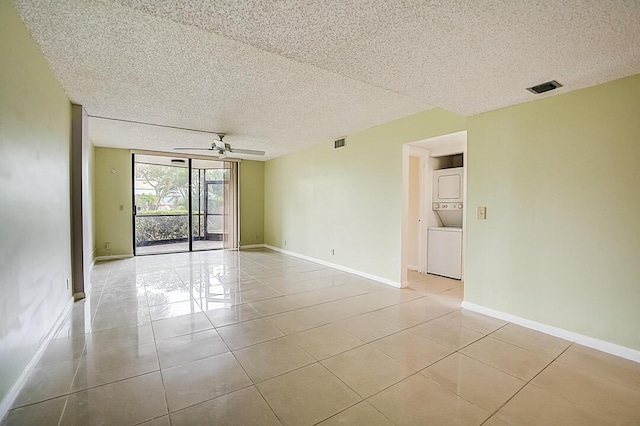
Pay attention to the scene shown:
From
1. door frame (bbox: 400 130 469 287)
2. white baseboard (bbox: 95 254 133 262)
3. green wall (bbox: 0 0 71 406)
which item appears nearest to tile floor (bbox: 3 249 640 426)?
green wall (bbox: 0 0 71 406)

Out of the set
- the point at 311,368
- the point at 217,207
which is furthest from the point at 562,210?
the point at 217,207

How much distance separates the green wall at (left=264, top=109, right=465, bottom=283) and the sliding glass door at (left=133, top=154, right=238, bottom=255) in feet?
6.04

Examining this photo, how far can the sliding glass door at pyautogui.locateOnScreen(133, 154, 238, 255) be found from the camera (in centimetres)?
708

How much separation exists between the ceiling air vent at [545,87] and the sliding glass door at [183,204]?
22.8ft

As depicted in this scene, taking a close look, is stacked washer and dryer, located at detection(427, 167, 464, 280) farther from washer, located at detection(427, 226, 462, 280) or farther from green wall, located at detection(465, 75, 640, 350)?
green wall, located at detection(465, 75, 640, 350)

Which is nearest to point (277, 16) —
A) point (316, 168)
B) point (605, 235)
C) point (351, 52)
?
point (351, 52)

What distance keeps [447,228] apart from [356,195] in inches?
68.0

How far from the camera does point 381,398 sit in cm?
186

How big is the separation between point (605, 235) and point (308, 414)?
294 centimetres

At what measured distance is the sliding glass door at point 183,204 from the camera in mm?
7082

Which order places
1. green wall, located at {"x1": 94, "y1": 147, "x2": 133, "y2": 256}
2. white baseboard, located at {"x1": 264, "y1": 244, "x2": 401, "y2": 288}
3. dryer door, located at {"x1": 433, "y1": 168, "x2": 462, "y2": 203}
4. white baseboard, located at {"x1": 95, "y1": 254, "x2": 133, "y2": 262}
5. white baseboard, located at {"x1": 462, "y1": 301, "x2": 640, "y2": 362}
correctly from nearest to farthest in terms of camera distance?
white baseboard, located at {"x1": 462, "y1": 301, "x2": 640, "y2": 362}
white baseboard, located at {"x1": 264, "y1": 244, "x2": 401, "y2": 288}
dryer door, located at {"x1": 433, "y1": 168, "x2": 462, "y2": 203}
white baseboard, located at {"x1": 95, "y1": 254, "x2": 133, "y2": 262}
green wall, located at {"x1": 94, "y1": 147, "x2": 133, "y2": 256}

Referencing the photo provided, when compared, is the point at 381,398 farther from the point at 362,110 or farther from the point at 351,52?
the point at 362,110

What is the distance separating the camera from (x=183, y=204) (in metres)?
7.46

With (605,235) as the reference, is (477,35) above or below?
above
